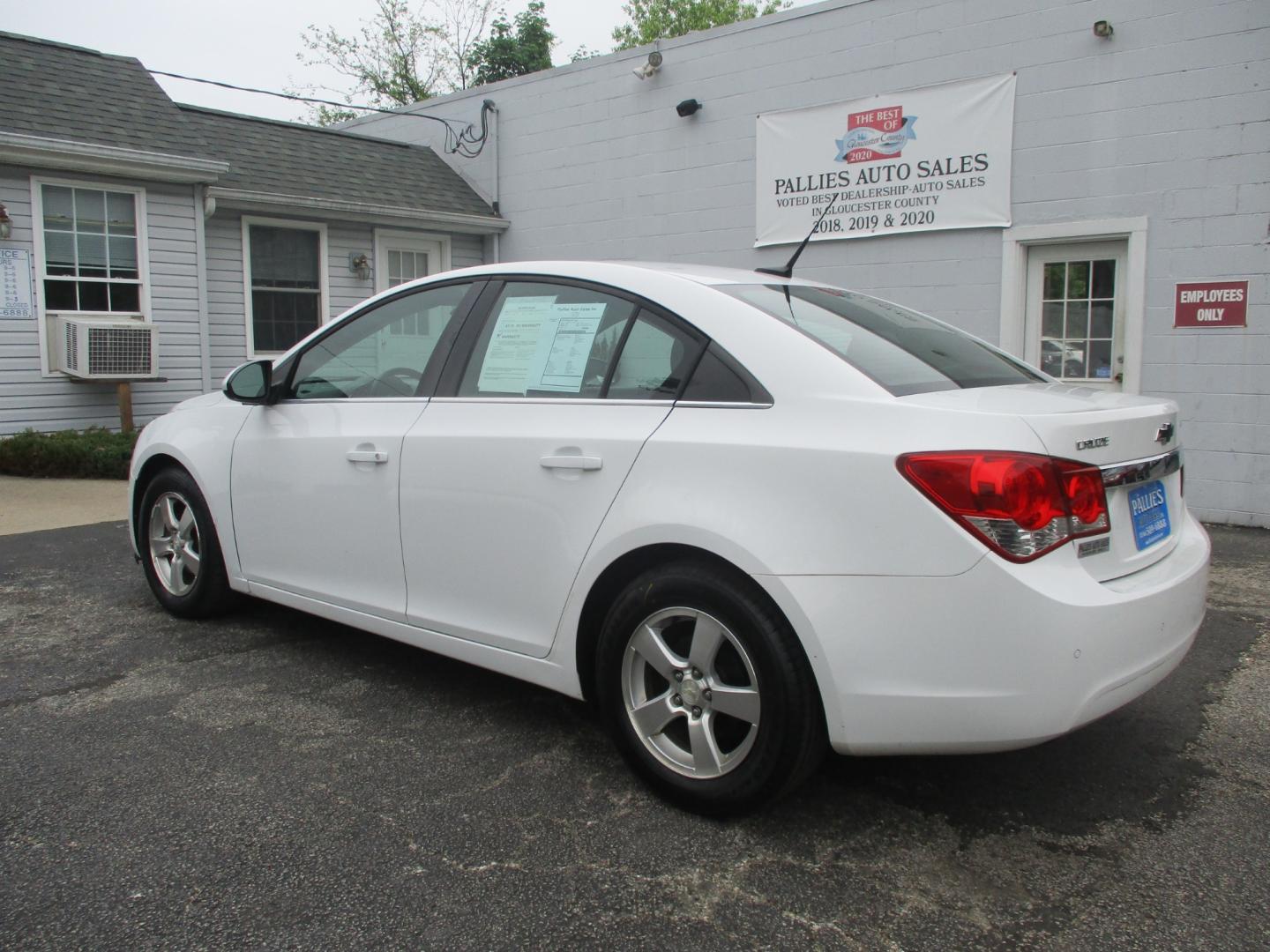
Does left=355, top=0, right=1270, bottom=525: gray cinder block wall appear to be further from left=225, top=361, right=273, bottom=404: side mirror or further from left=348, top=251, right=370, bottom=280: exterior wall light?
left=225, top=361, right=273, bottom=404: side mirror

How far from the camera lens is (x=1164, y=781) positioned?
120 inches

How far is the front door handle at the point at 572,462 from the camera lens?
2939 mm

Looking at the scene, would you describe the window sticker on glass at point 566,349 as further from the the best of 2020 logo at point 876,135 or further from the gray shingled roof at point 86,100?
the gray shingled roof at point 86,100

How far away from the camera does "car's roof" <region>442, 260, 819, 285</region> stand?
320cm

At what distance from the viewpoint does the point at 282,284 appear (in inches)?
473

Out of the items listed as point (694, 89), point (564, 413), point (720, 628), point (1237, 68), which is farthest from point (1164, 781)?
point (694, 89)


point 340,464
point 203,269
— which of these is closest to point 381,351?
point 340,464

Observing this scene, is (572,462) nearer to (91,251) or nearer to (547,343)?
(547,343)

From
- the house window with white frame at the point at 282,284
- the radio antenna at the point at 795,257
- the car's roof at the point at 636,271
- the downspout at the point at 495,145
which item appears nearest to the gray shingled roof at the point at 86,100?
the house window with white frame at the point at 282,284

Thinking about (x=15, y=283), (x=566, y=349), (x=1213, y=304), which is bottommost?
(x=566, y=349)

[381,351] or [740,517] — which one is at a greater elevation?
[381,351]

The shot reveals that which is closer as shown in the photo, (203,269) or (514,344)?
(514,344)

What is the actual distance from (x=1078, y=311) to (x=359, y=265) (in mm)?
8144

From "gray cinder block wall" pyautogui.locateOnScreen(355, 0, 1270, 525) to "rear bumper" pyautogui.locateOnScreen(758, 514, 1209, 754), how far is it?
6.17 meters
